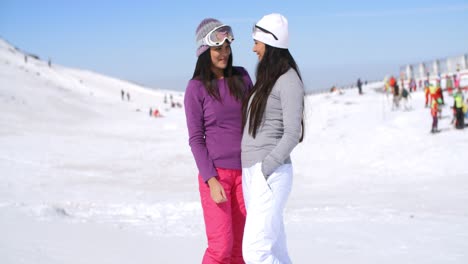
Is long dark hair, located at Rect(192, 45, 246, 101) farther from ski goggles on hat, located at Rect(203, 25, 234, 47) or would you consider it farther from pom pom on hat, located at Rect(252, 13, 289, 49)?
pom pom on hat, located at Rect(252, 13, 289, 49)

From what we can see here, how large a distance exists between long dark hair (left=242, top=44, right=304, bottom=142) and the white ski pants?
0.90ft

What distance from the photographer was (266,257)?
11.3 ft

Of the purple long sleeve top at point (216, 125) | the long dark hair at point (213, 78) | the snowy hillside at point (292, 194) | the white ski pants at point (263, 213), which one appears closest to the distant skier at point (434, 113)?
the snowy hillside at point (292, 194)

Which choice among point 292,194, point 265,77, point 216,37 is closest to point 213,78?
point 216,37

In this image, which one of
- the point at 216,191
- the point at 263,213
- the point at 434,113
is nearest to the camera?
the point at 263,213

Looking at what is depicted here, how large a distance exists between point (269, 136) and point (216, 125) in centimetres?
42

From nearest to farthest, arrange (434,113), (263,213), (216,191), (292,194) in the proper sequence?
(263,213) < (216,191) < (292,194) < (434,113)

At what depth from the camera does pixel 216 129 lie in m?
3.68

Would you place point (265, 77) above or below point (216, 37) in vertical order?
below

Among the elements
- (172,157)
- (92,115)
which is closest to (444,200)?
(172,157)

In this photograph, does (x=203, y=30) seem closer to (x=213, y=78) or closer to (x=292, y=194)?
(x=213, y=78)

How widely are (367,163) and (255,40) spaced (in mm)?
13444

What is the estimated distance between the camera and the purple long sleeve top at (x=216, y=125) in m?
3.66

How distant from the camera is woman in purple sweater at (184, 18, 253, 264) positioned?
3.64 meters
